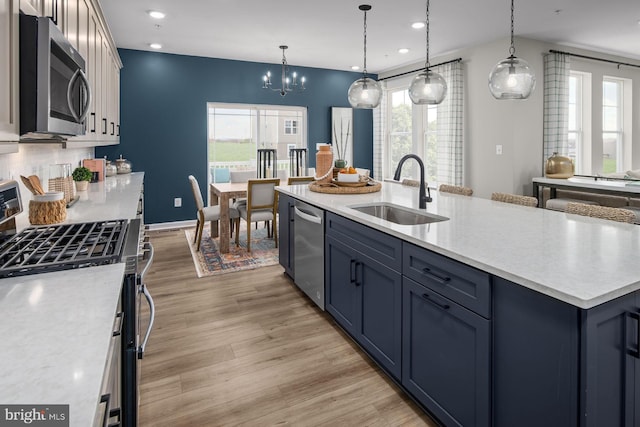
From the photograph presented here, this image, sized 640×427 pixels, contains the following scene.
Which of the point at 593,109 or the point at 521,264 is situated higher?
the point at 593,109

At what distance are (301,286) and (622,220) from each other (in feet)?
7.26

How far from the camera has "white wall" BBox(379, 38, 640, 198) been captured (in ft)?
16.9

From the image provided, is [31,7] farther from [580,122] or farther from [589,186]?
[580,122]

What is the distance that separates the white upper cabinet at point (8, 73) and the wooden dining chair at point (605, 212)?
274 centimetres

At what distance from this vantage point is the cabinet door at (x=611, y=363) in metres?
1.12

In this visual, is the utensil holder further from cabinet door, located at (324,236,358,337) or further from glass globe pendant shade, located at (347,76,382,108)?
glass globe pendant shade, located at (347,76,382,108)

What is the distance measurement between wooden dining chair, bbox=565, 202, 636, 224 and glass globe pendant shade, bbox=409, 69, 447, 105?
1.27 meters

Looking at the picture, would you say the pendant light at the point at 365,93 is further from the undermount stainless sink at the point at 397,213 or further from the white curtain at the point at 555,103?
the white curtain at the point at 555,103

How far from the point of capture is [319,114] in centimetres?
723

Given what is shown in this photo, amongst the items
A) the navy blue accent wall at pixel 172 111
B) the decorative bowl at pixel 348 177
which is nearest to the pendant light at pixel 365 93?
the decorative bowl at pixel 348 177

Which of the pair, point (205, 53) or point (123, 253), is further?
point (205, 53)

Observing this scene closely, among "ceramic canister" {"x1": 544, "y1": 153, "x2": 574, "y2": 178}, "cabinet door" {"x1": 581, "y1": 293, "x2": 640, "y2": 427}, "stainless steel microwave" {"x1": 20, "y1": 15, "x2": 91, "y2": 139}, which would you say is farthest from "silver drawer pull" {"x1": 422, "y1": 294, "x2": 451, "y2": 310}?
"ceramic canister" {"x1": 544, "y1": 153, "x2": 574, "y2": 178}

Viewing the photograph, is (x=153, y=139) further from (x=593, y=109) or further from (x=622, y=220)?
(x=593, y=109)

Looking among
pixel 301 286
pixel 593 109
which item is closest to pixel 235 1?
pixel 301 286
